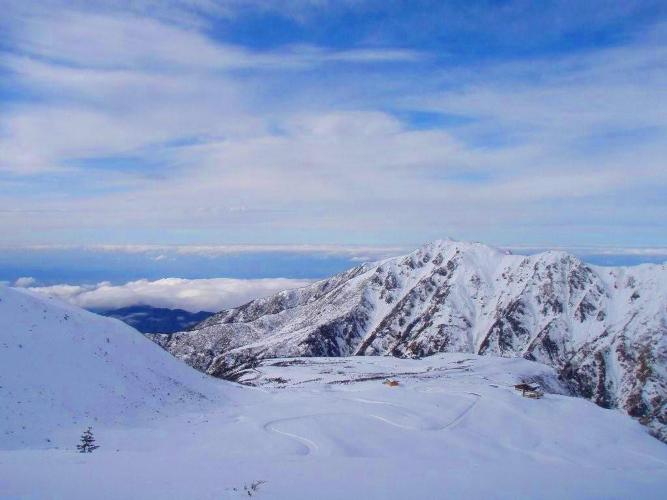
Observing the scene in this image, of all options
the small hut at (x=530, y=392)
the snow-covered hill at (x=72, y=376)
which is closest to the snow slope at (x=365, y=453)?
the small hut at (x=530, y=392)

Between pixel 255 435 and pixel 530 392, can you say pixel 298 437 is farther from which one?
pixel 530 392

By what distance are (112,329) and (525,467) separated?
41111 millimetres

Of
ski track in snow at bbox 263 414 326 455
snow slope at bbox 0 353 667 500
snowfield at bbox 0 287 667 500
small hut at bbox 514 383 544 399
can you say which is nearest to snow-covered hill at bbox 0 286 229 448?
snowfield at bbox 0 287 667 500

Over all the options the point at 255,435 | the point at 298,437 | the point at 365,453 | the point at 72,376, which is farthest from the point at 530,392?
the point at 72,376

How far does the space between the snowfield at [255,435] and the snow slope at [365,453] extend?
0.09m

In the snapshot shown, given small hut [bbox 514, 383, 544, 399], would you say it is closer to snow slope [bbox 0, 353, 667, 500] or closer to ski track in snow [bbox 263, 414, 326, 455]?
snow slope [bbox 0, 353, 667, 500]

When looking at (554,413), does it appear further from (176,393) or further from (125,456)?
(125,456)

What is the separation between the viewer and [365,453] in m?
30.1

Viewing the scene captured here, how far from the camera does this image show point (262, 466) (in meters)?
15.9

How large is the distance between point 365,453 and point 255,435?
698 centimetres

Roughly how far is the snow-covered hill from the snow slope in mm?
2566

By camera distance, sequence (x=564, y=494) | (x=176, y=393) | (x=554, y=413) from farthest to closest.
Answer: (x=554, y=413) < (x=176, y=393) < (x=564, y=494)

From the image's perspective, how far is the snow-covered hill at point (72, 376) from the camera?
30969 millimetres

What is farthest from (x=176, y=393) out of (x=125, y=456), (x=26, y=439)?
(x=125, y=456)
